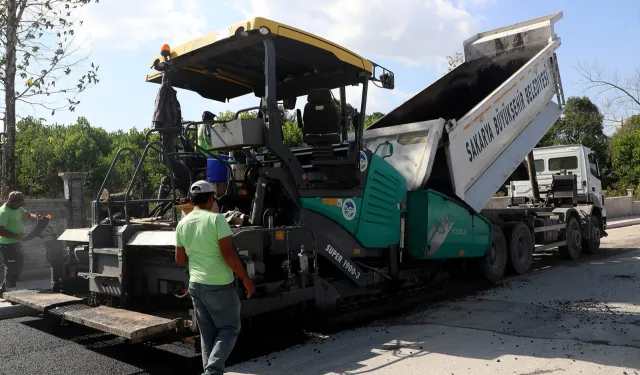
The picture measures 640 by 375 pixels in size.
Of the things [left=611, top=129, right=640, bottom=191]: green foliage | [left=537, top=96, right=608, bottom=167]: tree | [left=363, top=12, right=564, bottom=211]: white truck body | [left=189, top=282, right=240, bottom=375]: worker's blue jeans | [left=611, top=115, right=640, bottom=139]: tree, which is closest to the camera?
[left=189, top=282, right=240, bottom=375]: worker's blue jeans

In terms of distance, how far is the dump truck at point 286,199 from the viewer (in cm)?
→ 501

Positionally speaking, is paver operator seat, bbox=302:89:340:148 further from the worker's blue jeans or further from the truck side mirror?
the worker's blue jeans

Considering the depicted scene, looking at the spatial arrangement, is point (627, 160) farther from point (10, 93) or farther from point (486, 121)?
point (10, 93)

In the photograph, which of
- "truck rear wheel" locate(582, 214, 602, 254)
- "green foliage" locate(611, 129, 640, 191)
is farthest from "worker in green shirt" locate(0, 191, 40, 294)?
"green foliage" locate(611, 129, 640, 191)

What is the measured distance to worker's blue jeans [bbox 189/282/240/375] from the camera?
3794 mm

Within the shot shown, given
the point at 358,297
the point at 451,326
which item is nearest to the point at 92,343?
the point at 358,297

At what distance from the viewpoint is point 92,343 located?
5523 millimetres

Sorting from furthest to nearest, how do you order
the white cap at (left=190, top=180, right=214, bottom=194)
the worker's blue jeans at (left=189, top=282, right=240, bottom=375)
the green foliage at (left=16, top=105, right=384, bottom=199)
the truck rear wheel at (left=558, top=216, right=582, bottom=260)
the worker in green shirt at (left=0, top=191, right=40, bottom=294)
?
1. the green foliage at (left=16, top=105, right=384, bottom=199)
2. the truck rear wheel at (left=558, top=216, right=582, bottom=260)
3. the worker in green shirt at (left=0, top=191, right=40, bottom=294)
4. the white cap at (left=190, top=180, right=214, bottom=194)
5. the worker's blue jeans at (left=189, top=282, right=240, bottom=375)

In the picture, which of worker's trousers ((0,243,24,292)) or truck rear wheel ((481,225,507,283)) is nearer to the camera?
worker's trousers ((0,243,24,292))

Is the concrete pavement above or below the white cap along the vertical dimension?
below

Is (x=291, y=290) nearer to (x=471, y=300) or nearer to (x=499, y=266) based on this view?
(x=471, y=300)

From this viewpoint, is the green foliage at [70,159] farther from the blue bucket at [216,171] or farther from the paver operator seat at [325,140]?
the paver operator seat at [325,140]

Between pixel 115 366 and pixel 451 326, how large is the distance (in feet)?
10.8

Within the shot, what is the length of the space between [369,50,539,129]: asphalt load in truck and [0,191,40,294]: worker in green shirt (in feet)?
18.1
